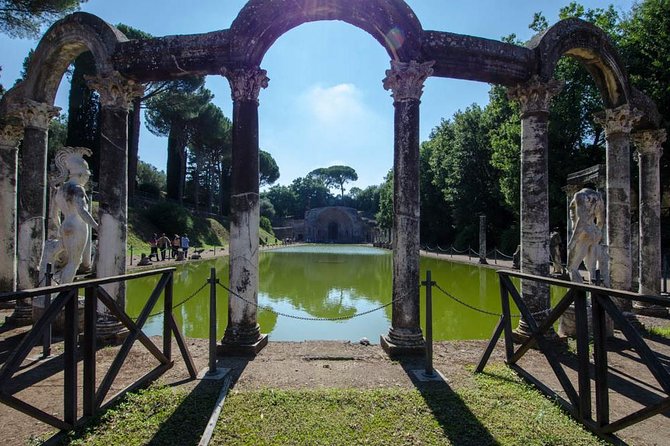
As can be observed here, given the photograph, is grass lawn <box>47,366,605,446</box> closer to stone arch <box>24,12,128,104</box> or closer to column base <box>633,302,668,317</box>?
stone arch <box>24,12,128,104</box>

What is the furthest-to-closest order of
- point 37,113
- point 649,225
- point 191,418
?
point 649,225 < point 37,113 < point 191,418

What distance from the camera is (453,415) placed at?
3426 millimetres

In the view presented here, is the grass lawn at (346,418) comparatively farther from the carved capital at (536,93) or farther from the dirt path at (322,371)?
the carved capital at (536,93)

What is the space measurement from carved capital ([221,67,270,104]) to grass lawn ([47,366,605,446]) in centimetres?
389

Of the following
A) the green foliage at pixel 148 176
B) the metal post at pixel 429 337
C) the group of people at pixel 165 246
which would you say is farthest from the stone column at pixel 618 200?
the green foliage at pixel 148 176

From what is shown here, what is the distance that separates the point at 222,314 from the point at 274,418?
5.32m

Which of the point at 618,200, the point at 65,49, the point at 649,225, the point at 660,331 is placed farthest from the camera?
the point at 649,225

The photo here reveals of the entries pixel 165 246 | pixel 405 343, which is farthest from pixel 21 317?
pixel 165 246

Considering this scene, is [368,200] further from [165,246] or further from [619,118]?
[619,118]

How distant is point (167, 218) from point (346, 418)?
93.0 ft

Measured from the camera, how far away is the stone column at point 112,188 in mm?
5773

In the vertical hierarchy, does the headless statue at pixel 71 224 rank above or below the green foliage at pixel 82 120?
below

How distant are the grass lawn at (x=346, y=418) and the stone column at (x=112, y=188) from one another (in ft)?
8.41

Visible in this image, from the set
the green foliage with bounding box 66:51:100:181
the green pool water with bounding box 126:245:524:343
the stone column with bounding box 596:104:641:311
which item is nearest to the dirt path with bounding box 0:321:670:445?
the green pool water with bounding box 126:245:524:343
